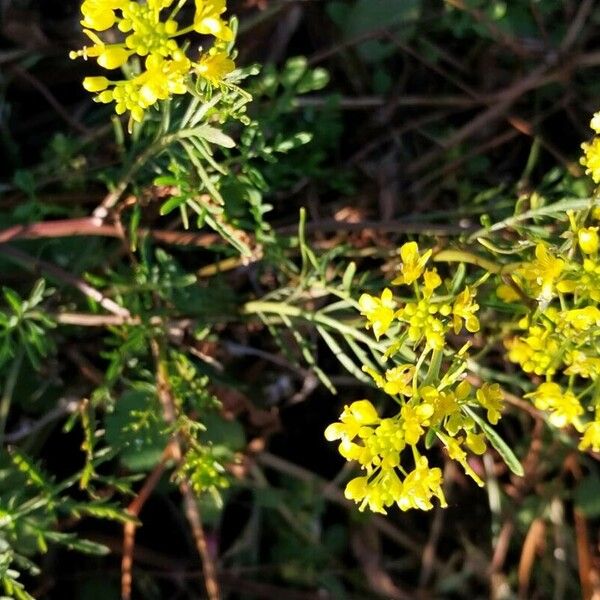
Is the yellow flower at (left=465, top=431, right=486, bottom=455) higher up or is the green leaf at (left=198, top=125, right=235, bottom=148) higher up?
the green leaf at (left=198, top=125, right=235, bottom=148)

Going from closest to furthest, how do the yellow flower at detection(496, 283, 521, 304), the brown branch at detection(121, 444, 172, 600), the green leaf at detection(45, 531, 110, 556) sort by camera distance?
1. the yellow flower at detection(496, 283, 521, 304)
2. the green leaf at detection(45, 531, 110, 556)
3. the brown branch at detection(121, 444, 172, 600)

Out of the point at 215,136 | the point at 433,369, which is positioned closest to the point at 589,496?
the point at 433,369

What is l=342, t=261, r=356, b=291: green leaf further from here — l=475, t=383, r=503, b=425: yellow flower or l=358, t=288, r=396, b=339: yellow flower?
l=475, t=383, r=503, b=425: yellow flower

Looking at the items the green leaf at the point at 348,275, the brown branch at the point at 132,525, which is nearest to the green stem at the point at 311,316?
the green leaf at the point at 348,275

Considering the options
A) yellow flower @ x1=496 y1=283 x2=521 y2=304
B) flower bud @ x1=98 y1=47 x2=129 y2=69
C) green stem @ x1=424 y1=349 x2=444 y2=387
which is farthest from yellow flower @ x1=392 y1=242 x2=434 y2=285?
flower bud @ x1=98 y1=47 x2=129 y2=69

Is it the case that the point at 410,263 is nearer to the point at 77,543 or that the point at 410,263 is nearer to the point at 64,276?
the point at 64,276

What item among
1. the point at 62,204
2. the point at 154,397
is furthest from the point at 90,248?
the point at 154,397

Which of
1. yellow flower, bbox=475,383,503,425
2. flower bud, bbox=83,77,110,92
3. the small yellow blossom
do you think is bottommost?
yellow flower, bbox=475,383,503,425
